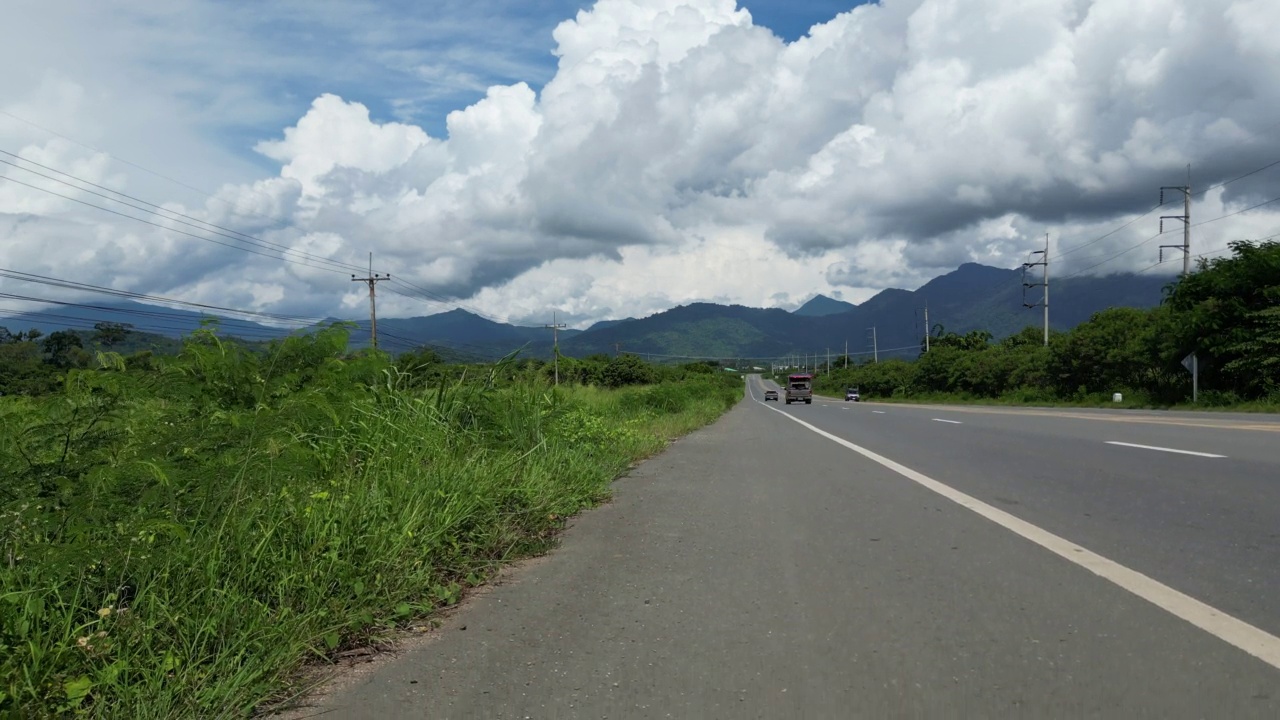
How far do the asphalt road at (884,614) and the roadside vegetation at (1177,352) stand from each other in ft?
84.1

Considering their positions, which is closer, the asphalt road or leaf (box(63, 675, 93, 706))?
leaf (box(63, 675, 93, 706))

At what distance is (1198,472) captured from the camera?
350 inches

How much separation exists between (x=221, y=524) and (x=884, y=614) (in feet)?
11.1

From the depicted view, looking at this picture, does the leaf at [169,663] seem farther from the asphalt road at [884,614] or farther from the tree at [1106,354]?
the tree at [1106,354]

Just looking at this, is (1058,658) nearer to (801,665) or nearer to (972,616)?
(972,616)

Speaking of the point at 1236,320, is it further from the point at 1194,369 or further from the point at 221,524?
the point at 221,524

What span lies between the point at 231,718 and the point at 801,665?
7.27 feet

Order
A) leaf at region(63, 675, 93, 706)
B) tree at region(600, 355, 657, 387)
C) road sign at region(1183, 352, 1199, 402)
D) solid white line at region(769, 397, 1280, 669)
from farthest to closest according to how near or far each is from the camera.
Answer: tree at region(600, 355, 657, 387)
road sign at region(1183, 352, 1199, 402)
solid white line at region(769, 397, 1280, 669)
leaf at region(63, 675, 93, 706)

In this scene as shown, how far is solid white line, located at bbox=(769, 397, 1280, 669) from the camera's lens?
11.6 ft

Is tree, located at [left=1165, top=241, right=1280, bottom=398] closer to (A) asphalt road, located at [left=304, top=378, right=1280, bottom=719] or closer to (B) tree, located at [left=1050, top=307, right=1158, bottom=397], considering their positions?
(B) tree, located at [left=1050, top=307, right=1158, bottom=397]

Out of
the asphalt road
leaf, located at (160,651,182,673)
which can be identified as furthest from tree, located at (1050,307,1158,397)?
leaf, located at (160,651,182,673)

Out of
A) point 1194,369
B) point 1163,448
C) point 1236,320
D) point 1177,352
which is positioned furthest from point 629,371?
point 1163,448

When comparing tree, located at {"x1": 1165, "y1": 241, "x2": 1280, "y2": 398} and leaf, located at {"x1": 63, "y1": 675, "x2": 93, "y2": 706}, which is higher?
tree, located at {"x1": 1165, "y1": 241, "x2": 1280, "y2": 398}

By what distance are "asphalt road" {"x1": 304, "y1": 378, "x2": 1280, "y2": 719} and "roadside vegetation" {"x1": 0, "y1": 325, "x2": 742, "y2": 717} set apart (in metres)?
0.43
